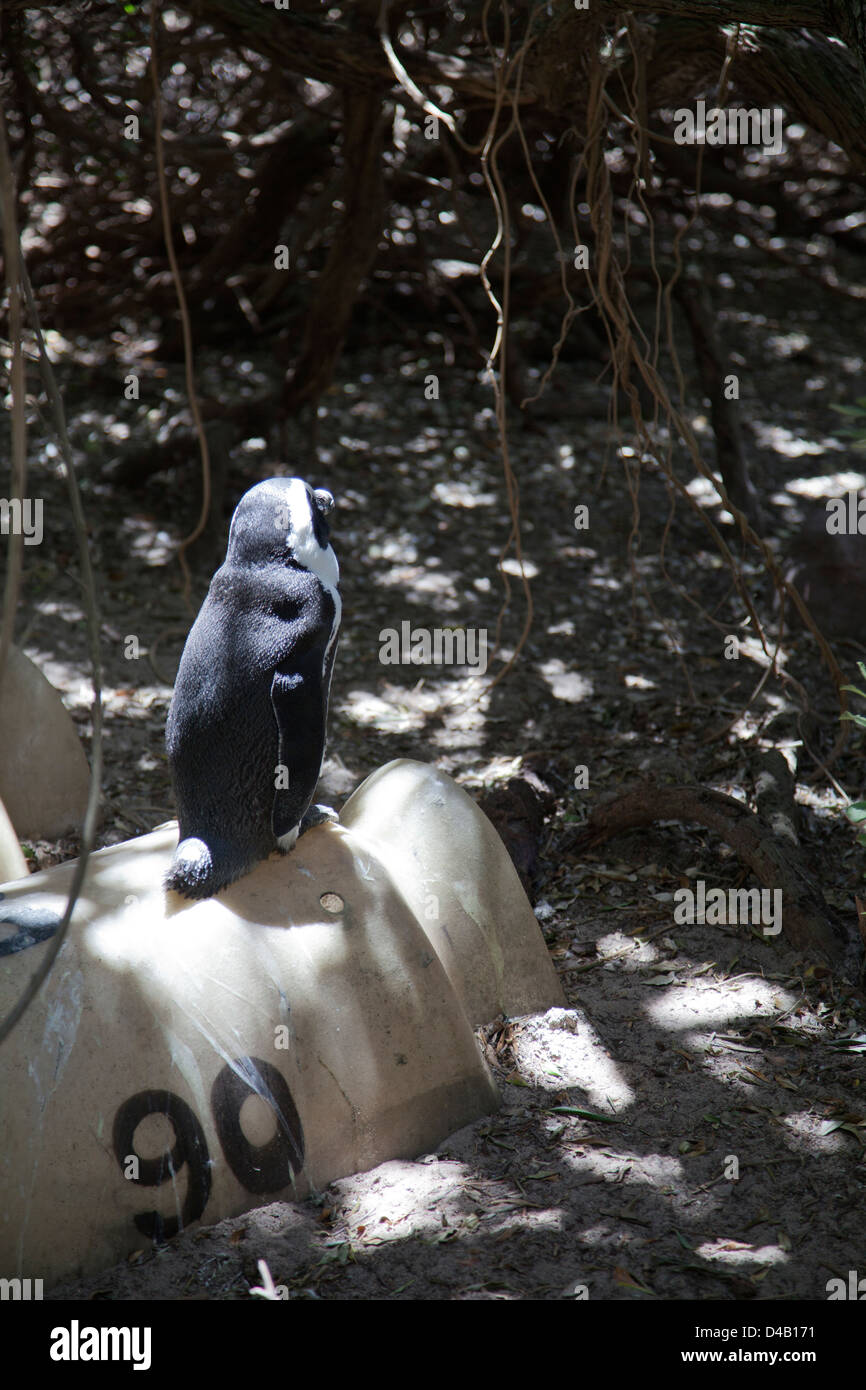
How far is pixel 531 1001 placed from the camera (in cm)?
324

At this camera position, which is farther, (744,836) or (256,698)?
(744,836)

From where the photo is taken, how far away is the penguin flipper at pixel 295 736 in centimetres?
275

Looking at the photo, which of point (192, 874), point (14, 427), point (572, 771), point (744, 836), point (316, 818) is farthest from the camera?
point (572, 771)

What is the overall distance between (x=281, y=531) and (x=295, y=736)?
19.8 inches

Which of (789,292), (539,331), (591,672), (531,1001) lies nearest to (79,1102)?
(531,1001)

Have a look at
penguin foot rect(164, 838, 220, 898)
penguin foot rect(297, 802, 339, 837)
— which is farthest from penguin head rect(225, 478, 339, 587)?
penguin foot rect(164, 838, 220, 898)

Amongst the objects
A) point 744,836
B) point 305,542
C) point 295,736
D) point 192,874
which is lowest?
point 744,836

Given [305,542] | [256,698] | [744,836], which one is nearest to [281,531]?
[305,542]

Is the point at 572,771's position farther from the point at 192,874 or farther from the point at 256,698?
the point at 192,874

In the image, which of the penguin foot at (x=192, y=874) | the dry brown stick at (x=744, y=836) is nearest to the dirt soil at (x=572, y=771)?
the dry brown stick at (x=744, y=836)

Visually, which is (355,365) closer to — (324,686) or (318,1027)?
(324,686)

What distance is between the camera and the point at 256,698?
2.77 m

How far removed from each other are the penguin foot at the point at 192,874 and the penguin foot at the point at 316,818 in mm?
265

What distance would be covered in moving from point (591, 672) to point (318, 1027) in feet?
10.3
